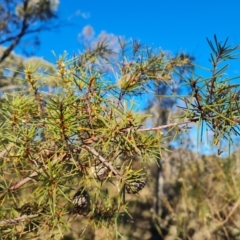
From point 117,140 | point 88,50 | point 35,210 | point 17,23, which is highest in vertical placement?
point 17,23

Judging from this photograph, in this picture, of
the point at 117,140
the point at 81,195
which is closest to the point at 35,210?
the point at 81,195

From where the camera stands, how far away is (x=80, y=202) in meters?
0.63

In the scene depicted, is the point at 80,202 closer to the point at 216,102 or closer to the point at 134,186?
the point at 134,186

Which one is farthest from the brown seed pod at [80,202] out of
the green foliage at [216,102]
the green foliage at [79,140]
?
the green foliage at [216,102]

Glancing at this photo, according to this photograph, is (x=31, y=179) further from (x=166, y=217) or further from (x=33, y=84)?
(x=166, y=217)

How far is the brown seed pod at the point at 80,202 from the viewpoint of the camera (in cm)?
63

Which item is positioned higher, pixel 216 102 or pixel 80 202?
pixel 216 102

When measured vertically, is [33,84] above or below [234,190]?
below

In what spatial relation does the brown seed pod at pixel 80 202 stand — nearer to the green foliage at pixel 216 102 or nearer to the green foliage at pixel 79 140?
the green foliage at pixel 79 140

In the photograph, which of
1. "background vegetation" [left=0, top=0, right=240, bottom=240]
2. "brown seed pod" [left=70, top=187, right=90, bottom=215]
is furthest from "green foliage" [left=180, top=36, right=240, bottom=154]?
"brown seed pod" [left=70, top=187, right=90, bottom=215]

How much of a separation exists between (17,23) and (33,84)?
7.31 metres

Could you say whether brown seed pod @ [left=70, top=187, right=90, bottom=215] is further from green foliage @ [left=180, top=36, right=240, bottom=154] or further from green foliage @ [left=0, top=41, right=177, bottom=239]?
green foliage @ [left=180, top=36, right=240, bottom=154]

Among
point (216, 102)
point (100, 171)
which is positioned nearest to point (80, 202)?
point (100, 171)

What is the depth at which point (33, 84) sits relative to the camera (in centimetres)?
66
